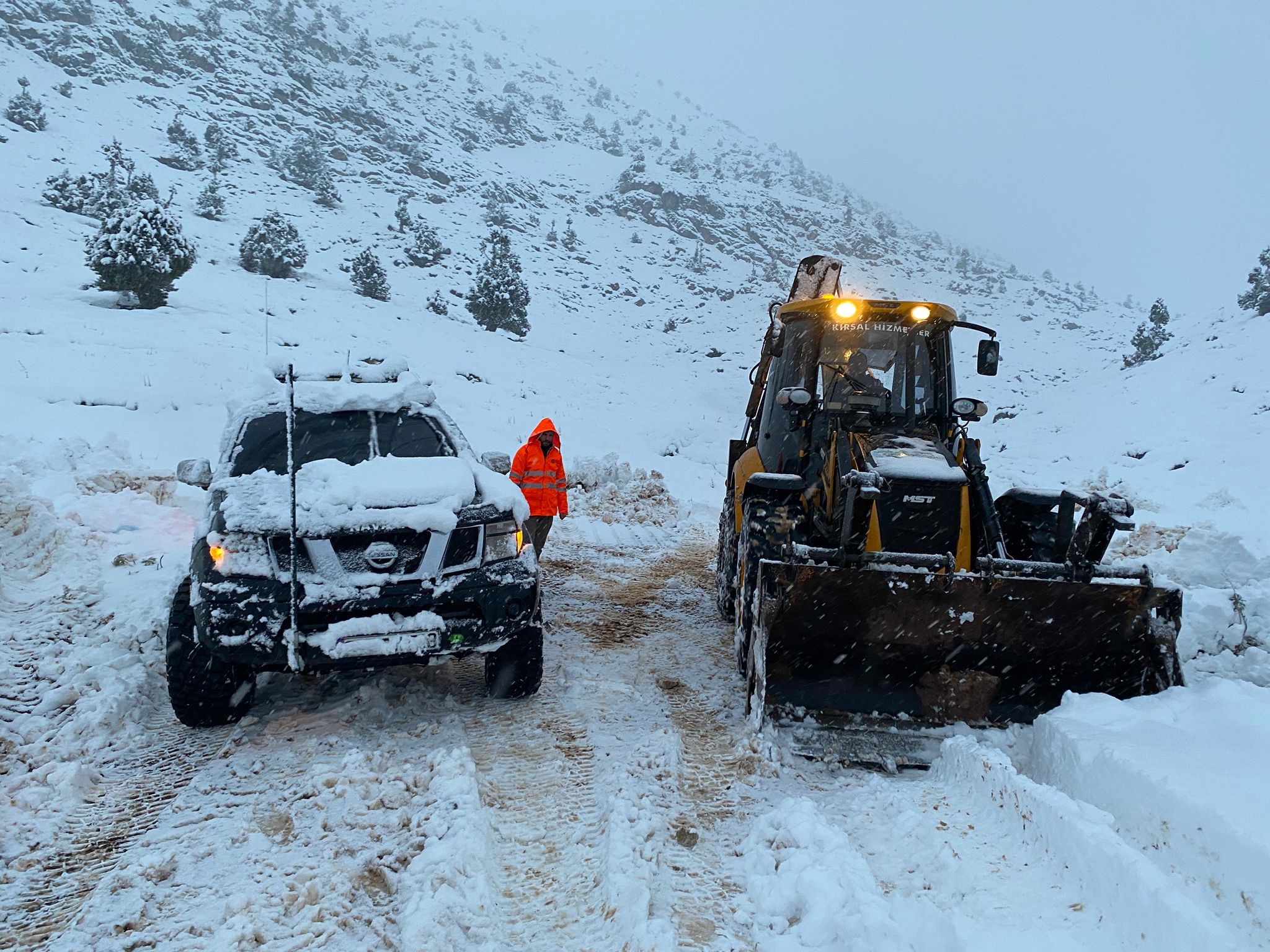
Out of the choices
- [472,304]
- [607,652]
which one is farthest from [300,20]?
[607,652]

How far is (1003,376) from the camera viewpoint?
39.1m

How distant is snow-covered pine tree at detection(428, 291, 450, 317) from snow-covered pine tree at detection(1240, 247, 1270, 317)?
31.4 meters

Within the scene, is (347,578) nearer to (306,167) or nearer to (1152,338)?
(1152,338)

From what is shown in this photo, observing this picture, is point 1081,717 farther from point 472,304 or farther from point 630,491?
point 472,304

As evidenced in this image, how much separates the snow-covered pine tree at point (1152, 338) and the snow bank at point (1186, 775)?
3109cm

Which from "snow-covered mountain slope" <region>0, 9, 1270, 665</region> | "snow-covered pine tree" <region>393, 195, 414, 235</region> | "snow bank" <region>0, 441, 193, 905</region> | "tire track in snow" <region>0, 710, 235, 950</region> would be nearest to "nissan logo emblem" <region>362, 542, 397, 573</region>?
"tire track in snow" <region>0, 710, 235, 950</region>

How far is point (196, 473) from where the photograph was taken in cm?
442

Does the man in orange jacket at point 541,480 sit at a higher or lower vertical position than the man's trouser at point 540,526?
higher

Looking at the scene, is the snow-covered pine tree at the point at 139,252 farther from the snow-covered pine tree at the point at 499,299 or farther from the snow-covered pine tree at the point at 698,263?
the snow-covered pine tree at the point at 698,263

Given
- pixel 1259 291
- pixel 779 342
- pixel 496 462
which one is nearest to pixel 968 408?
pixel 779 342

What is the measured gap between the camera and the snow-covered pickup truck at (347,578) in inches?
145

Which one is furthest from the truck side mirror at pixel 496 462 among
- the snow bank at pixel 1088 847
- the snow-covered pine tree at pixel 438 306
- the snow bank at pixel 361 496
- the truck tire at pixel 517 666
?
the snow-covered pine tree at pixel 438 306

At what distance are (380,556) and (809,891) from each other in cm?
250

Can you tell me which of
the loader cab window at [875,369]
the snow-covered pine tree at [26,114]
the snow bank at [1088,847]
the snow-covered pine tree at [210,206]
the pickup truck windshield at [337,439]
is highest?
A: the snow-covered pine tree at [26,114]
